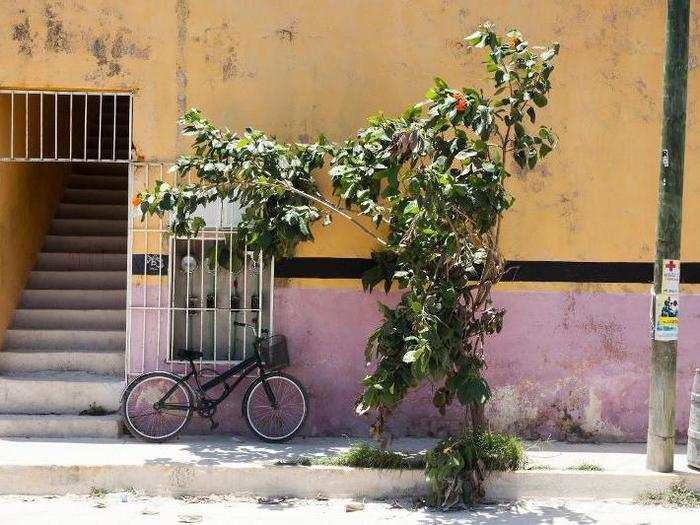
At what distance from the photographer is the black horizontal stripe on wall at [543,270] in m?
9.38

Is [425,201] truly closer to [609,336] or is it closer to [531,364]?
[531,364]

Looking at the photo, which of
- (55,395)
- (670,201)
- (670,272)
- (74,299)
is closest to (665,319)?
(670,272)

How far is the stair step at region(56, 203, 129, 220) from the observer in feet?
40.7

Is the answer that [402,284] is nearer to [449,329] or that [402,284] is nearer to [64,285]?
[449,329]

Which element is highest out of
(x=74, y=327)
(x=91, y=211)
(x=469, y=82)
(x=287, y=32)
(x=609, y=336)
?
(x=287, y=32)

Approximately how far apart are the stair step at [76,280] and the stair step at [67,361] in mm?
1391

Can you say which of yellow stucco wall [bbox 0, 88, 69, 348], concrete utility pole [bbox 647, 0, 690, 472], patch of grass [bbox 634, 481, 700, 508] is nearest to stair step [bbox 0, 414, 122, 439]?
yellow stucco wall [bbox 0, 88, 69, 348]

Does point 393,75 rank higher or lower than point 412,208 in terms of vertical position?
higher

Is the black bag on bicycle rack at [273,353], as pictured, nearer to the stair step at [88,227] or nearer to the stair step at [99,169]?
the stair step at [88,227]

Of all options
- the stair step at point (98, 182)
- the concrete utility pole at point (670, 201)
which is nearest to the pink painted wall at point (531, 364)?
the concrete utility pole at point (670, 201)

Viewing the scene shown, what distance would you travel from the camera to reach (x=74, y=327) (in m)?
10.6

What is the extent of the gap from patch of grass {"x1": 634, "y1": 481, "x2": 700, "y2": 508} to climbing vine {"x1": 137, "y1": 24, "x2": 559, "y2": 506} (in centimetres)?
144

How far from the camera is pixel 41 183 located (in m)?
11.4

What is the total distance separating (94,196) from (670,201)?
781 cm
